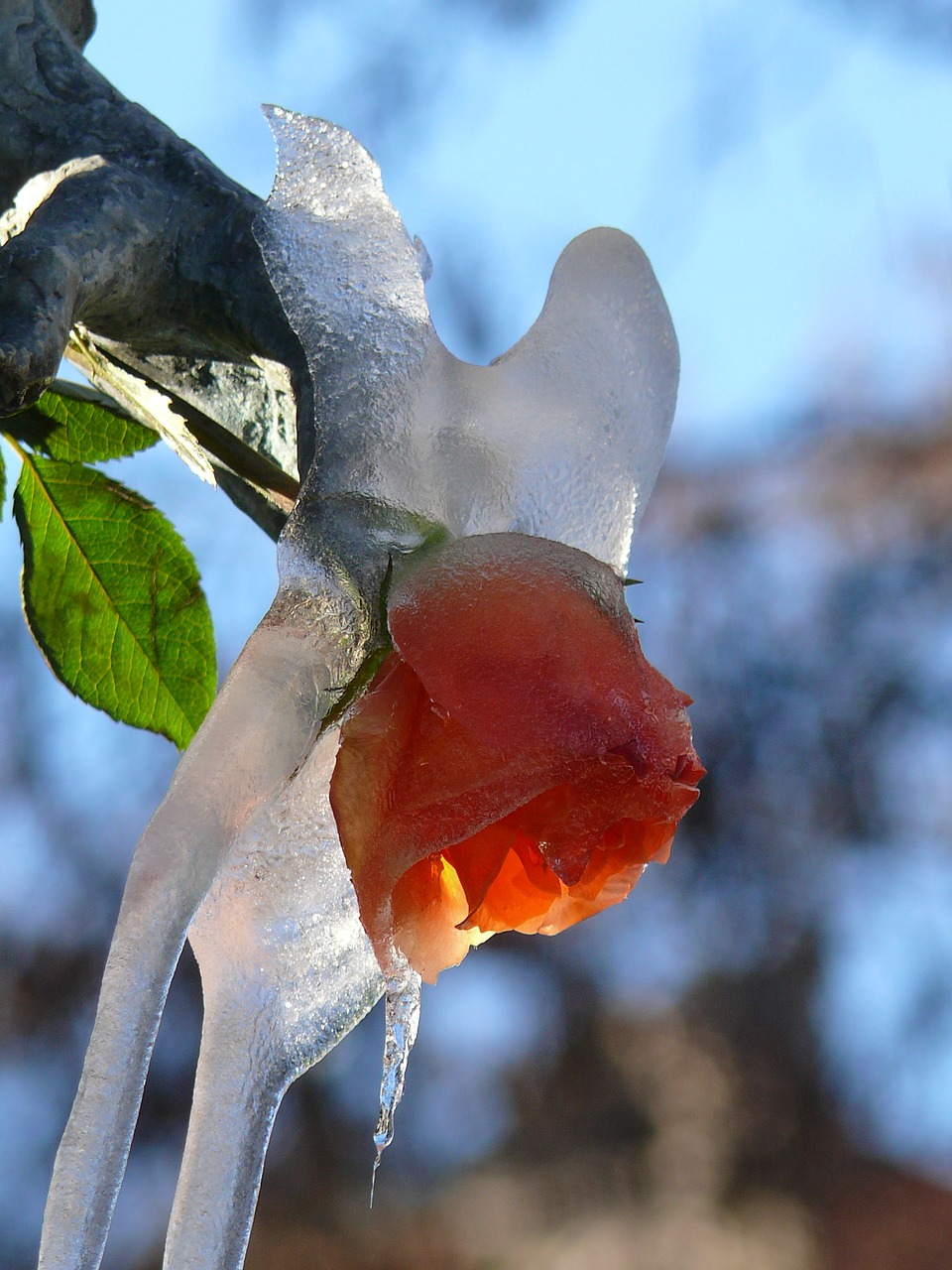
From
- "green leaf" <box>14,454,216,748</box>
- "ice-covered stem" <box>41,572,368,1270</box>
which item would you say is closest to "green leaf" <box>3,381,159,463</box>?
"green leaf" <box>14,454,216,748</box>

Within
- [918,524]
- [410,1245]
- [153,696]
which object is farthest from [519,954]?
[153,696]

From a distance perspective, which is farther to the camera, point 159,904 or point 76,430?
point 76,430

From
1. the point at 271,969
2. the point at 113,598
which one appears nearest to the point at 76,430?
the point at 113,598

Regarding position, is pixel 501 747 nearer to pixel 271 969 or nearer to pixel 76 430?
pixel 271 969

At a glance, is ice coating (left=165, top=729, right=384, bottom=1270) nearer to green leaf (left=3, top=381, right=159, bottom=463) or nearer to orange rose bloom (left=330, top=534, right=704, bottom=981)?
orange rose bloom (left=330, top=534, right=704, bottom=981)

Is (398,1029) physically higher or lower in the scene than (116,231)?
lower

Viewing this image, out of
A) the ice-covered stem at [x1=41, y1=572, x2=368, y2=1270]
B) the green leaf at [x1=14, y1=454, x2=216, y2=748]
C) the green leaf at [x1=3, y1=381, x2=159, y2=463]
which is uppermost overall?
the green leaf at [x1=3, y1=381, x2=159, y2=463]

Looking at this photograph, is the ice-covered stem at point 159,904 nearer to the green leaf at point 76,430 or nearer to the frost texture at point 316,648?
the frost texture at point 316,648
